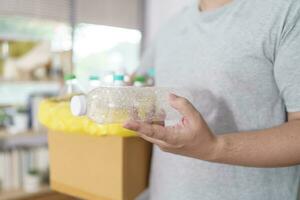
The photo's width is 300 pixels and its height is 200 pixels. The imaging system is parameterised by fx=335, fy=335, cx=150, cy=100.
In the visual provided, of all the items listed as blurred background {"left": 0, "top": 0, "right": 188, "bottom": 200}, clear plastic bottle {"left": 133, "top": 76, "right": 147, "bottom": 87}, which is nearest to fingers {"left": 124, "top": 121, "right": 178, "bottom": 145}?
clear plastic bottle {"left": 133, "top": 76, "right": 147, "bottom": 87}

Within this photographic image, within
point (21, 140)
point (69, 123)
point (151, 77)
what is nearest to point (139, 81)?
point (151, 77)

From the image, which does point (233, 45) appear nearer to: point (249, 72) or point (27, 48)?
point (249, 72)

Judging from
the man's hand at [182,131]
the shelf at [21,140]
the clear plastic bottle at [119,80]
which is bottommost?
the shelf at [21,140]

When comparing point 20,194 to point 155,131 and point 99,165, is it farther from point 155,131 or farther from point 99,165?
point 155,131

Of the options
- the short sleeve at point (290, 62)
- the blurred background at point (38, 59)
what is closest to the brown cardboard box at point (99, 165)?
the short sleeve at point (290, 62)

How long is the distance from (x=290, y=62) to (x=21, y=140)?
7.03 ft

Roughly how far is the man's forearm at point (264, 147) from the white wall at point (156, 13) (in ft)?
5.94

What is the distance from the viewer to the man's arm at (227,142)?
54 centimetres

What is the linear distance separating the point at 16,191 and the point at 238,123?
1.87 metres

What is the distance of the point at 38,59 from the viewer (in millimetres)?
2352

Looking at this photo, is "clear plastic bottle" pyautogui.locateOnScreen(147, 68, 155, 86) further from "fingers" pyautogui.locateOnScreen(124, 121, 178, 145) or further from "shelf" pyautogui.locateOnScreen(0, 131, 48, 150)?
"shelf" pyautogui.locateOnScreen(0, 131, 48, 150)

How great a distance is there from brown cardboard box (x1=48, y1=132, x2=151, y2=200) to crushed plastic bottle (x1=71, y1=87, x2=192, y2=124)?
3.1 inches

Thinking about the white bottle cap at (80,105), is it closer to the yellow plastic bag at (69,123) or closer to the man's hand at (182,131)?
the yellow plastic bag at (69,123)

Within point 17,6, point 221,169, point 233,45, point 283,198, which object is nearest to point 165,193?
point 221,169
